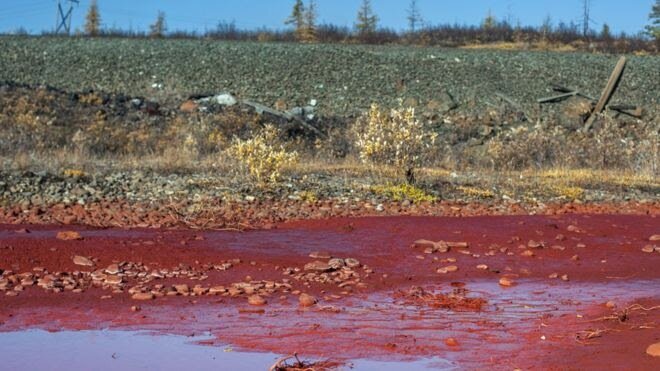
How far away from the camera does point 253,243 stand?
33.2 ft

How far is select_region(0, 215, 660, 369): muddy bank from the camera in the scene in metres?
6.38

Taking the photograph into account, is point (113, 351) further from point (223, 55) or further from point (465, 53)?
point (465, 53)

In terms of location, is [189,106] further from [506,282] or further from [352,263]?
[506,282]

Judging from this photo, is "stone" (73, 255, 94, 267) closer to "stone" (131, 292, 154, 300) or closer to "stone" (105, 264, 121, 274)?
"stone" (105, 264, 121, 274)

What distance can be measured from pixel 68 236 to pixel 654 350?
595 cm

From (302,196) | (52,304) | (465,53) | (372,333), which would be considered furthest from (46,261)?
(465,53)

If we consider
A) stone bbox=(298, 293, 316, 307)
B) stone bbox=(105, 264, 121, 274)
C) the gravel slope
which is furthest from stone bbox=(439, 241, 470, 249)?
the gravel slope

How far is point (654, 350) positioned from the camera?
595 cm

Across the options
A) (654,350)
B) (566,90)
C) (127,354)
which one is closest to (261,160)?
(127,354)

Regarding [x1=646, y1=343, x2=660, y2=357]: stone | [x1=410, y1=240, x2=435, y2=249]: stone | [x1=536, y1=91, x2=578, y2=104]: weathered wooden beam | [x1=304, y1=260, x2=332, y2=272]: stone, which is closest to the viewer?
[x1=646, y1=343, x2=660, y2=357]: stone

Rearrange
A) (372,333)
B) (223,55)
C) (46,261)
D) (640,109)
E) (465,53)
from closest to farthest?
(372,333)
(46,261)
(640,109)
(223,55)
(465,53)

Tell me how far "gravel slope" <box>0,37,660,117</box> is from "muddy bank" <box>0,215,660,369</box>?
1641 cm

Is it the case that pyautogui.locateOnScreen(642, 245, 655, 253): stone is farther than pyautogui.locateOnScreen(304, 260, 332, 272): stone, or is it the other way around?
pyautogui.locateOnScreen(642, 245, 655, 253): stone

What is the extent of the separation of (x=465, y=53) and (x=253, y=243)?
25.1 metres
